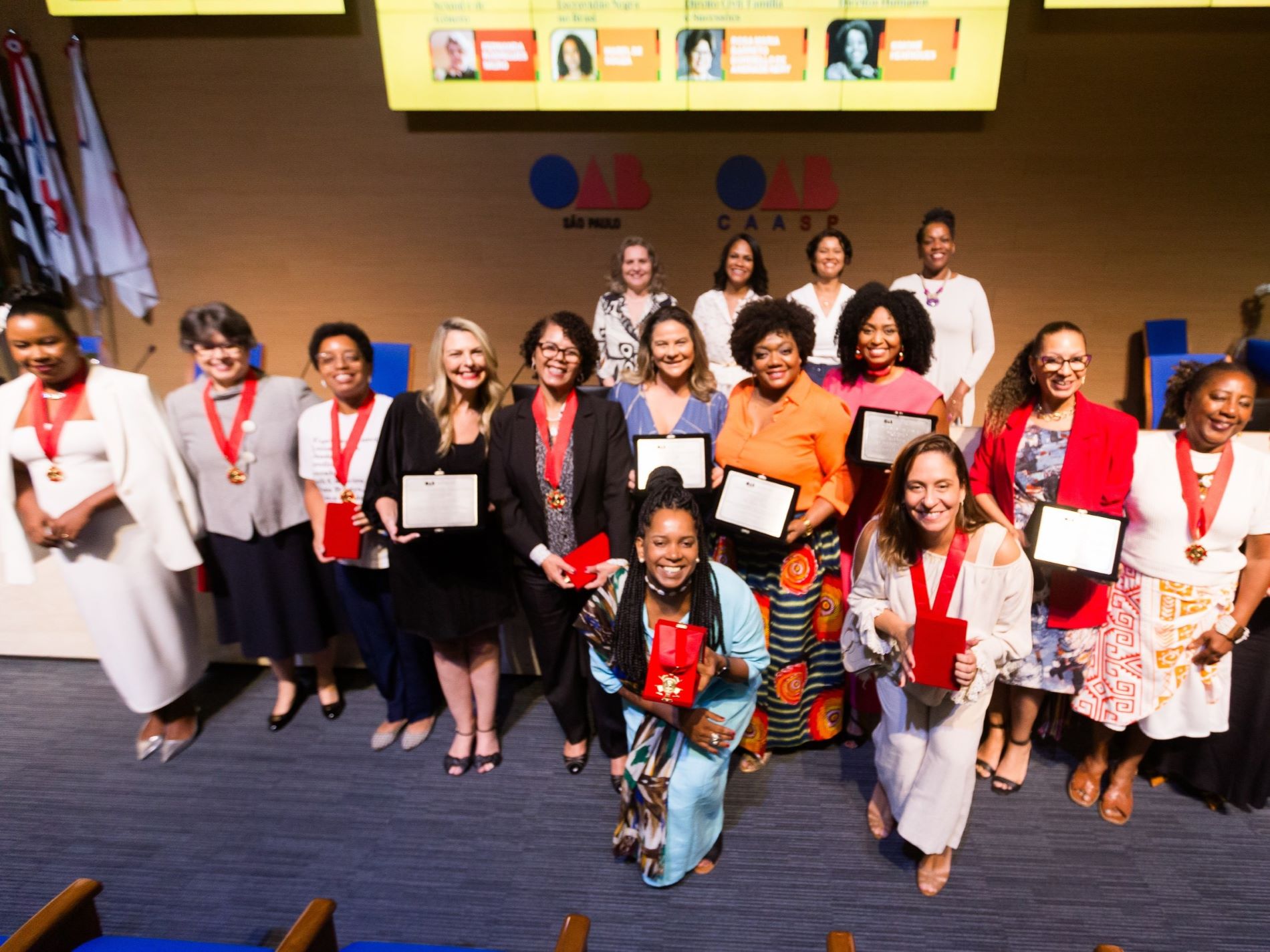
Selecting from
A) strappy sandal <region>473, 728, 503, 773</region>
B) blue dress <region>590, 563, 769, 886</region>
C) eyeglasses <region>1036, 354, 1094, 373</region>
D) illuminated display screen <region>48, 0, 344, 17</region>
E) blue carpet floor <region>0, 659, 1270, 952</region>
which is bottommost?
blue carpet floor <region>0, 659, 1270, 952</region>

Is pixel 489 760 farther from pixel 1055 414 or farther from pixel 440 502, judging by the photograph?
pixel 1055 414

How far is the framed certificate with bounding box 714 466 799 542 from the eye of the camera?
2.13m

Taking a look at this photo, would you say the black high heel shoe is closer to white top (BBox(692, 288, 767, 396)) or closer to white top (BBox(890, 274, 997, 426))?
white top (BBox(692, 288, 767, 396))

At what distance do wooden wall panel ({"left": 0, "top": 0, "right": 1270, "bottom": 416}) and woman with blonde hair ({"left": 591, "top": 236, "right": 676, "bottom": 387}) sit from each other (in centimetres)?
161

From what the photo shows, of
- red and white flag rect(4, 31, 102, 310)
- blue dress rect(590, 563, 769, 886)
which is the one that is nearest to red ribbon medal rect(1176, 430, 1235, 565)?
blue dress rect(590, 563, 769, 886)

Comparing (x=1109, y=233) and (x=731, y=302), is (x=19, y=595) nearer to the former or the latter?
(x=731, y=302)

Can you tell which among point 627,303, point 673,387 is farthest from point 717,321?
point 673,387

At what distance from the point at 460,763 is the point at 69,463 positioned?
6.12ft

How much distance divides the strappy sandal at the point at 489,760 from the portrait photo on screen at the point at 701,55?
4.10 m

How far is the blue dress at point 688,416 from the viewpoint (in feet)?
8.00

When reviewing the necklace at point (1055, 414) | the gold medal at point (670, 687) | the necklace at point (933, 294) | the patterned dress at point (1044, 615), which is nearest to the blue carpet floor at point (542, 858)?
the patterned dress at point (1044, 615)

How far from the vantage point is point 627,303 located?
11.7ft

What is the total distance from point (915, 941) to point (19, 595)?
421cm

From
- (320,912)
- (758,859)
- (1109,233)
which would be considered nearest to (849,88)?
(1109,233)
